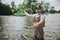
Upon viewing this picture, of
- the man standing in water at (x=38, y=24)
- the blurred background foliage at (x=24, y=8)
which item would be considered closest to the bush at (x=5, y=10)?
the blurred background foliage at (x=24, y=8)

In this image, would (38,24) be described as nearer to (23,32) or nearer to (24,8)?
(23,32)

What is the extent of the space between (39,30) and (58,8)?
532 inches

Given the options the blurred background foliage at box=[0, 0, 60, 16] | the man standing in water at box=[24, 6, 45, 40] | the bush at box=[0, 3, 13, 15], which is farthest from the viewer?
the blurred background foliage at box=[0, 0, 60, 16]

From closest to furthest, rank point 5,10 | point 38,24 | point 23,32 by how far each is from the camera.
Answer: point 38,24 → point 23,32 → point 5,10

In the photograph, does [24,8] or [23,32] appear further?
→ [24,8]

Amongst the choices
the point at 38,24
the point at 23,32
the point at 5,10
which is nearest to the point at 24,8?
the point at 5,10

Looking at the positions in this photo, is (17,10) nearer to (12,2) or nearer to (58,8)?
(12,2)

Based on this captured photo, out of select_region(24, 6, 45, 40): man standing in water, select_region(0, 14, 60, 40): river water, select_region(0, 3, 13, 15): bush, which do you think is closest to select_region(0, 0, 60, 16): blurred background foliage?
select_region(0, 3, 13, 15): bush

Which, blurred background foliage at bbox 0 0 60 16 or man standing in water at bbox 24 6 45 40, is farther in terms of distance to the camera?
blurred background foliage at bbox 0 0 60 16

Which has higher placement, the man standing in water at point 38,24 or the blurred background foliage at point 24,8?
the man standing in water at point 38,24

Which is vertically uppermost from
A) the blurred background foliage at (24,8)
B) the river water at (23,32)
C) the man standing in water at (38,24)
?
the man standing in water at (38,24)

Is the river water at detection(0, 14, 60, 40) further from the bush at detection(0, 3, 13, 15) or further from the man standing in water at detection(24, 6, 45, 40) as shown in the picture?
the bush at detection(0, 3, 13, 15)

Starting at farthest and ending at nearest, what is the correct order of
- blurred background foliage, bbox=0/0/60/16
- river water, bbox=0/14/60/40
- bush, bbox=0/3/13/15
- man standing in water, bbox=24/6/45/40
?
1. blurred background foliage, bbox=0/0/60/16
2. bush, bbox=0/3/13/15
3. river water, bbox=0/14/60/40
4. man standing in water, bbox=24/6/45/40

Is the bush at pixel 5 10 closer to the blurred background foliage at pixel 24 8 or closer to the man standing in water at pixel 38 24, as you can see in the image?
the blurred background foliage at pixel 24 8
